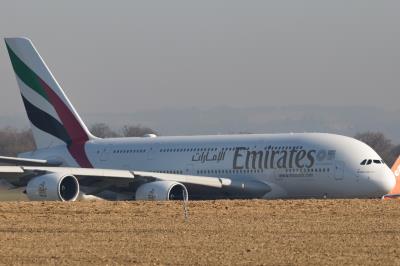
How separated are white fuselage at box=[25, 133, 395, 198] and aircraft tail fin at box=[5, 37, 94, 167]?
4759mm

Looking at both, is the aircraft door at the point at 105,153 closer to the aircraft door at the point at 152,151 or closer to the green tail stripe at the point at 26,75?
the aircraft door at the point at 152,151

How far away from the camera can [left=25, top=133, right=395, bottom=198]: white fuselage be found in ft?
154

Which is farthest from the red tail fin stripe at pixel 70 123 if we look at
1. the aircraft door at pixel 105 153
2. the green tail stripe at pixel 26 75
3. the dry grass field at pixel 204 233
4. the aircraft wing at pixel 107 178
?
the dry grass field at pixel 204 233

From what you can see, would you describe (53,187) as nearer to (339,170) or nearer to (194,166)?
(194,166)

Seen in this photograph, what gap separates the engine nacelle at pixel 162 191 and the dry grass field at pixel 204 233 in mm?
7153

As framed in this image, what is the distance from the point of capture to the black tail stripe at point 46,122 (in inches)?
2258

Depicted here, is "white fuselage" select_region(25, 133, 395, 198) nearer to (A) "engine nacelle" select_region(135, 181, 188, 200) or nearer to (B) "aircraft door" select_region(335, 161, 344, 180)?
(B) "aircraft door" select_region(335, 161, 344, 180)

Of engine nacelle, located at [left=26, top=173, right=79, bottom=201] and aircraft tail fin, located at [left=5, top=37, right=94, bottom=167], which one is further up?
aircraft tail fin, located at [left=5, top=37, right=94, bottom=167]

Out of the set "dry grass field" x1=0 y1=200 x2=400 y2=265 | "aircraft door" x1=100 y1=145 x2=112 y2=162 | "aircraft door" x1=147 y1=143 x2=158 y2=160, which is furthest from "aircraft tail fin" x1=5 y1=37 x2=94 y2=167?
"dry grass field" x1=0 y1=200 x2=400 y2=265

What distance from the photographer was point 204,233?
26734 millimetres

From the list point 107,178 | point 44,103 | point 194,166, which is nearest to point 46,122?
point 44,103

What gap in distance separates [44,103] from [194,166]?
398 inches

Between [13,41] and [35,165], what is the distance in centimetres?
836

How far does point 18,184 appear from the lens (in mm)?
50562
